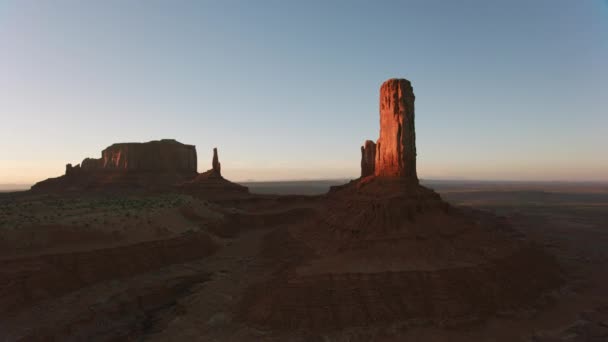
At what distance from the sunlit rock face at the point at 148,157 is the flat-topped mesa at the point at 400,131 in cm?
9705

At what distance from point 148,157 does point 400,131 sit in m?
103

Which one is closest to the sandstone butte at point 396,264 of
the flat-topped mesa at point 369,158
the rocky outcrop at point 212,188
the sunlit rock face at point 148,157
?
the flat-topped mesa at point 369,158

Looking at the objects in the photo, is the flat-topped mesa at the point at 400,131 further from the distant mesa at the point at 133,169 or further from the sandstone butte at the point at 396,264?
the distant mesa at the point at 133,169

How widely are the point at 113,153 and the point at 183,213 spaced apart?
87.0 m

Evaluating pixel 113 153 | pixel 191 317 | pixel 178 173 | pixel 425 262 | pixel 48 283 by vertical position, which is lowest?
pixel 191 317

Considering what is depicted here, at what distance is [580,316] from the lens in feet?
68.2

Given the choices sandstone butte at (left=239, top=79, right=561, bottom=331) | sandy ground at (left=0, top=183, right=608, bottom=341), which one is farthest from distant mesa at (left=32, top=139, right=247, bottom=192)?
sandstone butte at (left=239, top=79, right=561, bottom=331)

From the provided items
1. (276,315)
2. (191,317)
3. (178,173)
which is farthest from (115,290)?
(178,173)

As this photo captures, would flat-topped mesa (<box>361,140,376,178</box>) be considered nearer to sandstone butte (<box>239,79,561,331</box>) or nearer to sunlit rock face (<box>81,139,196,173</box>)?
sandstone butte (<box>239,79,561,331</box>)

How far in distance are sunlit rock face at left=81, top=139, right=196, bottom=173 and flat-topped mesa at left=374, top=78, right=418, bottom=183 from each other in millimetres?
97047

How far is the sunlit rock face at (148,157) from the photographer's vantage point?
10988cm

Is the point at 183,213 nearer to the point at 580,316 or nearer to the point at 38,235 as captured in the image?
the point at 38,235

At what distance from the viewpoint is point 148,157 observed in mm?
111250

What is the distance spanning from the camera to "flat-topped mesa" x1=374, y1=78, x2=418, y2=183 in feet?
96.2
